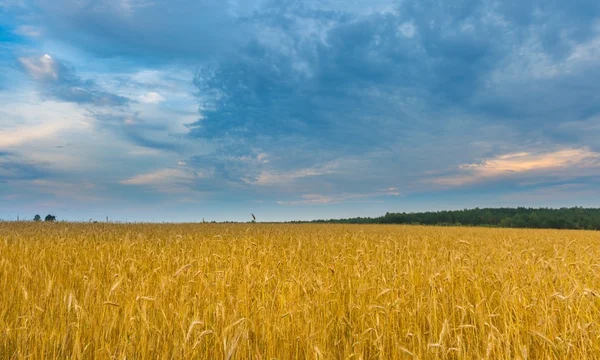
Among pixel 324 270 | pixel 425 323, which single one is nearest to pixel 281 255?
pixel 324 270

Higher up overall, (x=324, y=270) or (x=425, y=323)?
(x=324, y=270)

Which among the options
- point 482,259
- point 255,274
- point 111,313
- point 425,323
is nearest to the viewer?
point 111,313

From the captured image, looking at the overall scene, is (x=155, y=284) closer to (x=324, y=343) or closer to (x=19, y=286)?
(x=19, y=286)

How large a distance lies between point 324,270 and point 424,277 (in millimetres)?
1811

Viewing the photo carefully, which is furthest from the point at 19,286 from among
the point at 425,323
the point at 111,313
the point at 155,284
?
the point at 425,323

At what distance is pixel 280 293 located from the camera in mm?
5395

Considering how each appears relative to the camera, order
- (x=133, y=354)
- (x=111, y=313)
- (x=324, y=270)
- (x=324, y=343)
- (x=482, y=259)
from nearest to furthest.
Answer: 1. (x=133, y=354)
2. (x=324, y=343)
3. (x=111, y=313)
4. (x=324, y=270)
5. (x=482, y=259)

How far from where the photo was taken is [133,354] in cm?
352

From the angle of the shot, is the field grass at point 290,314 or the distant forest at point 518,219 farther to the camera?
the distant forest at point 518,219

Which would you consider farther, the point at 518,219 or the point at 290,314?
the point at 518,219

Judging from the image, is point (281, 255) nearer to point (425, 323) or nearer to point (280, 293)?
point (280, 293)

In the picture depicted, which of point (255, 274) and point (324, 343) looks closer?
point (324, 343)

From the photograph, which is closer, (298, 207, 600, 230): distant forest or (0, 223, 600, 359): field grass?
(0, 223, 600, 359): field grass

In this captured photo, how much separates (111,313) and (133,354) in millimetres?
1345
